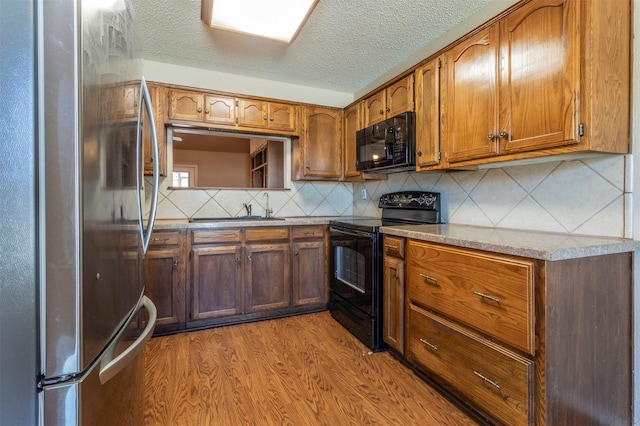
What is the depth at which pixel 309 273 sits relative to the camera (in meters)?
2.91

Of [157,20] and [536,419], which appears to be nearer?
[536,419]

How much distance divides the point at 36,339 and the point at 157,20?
91.1 inches

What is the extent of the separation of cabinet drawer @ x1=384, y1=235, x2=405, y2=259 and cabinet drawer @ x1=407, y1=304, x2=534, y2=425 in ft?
1.09

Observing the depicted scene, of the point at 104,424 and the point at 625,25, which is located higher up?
the point at 625,25

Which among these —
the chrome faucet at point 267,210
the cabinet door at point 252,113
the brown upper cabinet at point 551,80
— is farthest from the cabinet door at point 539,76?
the chrome faucet at point 267,210

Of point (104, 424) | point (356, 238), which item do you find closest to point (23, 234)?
point (104, 424)

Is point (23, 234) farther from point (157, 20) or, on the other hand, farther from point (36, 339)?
point (157, 20)

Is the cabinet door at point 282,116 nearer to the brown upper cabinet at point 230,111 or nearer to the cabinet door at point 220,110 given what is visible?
the brown upper cabinet at point 230,111

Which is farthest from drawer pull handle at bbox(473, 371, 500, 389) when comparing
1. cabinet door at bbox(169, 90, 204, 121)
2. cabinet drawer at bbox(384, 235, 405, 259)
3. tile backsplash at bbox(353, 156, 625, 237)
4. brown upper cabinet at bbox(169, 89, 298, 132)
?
cabinet door at bbox(169, 90, 204, 121)

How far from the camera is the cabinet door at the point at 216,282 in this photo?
254cm

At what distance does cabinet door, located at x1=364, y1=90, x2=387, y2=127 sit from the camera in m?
2.61

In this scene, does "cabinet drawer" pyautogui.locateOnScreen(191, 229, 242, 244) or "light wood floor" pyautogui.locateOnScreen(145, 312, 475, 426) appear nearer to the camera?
"light wood floor" pyautogui.locateOnScreen(145, 312, 475, 426)

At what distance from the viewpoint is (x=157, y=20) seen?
85.0 inches

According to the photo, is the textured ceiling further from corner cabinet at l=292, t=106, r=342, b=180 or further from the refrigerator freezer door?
the refrigerator freezer door
